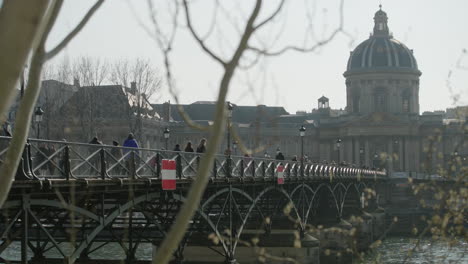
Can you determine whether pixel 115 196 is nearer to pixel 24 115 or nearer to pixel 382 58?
pixel 24 115

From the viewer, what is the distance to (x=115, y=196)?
62.7 ft

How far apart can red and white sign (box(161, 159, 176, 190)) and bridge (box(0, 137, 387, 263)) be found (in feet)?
1.09

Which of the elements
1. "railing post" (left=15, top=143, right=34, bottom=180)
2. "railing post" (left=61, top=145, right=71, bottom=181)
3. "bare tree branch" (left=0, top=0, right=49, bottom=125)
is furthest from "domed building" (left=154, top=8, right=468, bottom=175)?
"bare tree branch" (left=0, top=0, right=49, bottom=125)

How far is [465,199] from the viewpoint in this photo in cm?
964

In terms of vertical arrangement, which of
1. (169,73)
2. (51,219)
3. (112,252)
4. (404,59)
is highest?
(404,59)

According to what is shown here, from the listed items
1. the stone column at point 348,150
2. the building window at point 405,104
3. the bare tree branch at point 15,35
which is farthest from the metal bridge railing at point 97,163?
the building window at point 405,104

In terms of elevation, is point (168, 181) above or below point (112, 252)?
above

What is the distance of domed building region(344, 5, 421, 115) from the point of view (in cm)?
13350

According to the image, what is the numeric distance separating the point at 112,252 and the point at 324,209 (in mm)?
14136

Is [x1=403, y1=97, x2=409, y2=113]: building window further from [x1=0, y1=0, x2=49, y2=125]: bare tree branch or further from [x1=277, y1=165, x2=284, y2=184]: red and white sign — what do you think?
[x1=0, y1=0, x2=49, y2=125]: bare tree branch

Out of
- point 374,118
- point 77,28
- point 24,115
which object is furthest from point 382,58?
point 24,115

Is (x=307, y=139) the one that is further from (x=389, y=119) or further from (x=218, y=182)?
(x=218, y=182)

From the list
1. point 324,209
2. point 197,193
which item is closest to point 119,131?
point 324,209

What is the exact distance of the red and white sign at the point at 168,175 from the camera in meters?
18.8
